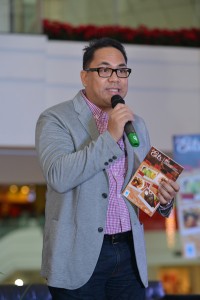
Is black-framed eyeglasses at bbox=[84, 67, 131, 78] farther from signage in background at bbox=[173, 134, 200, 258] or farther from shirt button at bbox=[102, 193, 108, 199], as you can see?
signage in background at bbox=[173, 134, 200, 258]

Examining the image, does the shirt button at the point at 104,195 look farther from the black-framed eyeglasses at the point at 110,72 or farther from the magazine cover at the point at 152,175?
the black-framed eyeglasses at the point at 110,72

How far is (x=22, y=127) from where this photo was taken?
338 inches

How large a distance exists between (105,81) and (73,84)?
255 inches

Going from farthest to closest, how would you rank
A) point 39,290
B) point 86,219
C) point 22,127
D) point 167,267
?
point 167,267 < point 22,127 < point 39,290 < point 86,219

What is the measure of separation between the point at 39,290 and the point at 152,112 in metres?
5.00

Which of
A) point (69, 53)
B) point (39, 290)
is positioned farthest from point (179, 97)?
point (39, 290)

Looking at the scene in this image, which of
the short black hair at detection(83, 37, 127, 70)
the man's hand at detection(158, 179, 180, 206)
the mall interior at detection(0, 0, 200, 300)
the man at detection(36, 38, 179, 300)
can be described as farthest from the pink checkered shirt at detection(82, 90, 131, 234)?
the mall interior at detection(0, 0, 200, 300)

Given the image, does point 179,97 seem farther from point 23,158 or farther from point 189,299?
point 189,299

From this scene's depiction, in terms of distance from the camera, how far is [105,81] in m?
2.63

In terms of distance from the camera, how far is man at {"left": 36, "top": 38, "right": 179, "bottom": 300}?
243 cm

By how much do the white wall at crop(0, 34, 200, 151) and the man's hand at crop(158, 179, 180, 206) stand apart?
604 cm

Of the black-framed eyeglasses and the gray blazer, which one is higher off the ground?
the black-framed eyeglasses

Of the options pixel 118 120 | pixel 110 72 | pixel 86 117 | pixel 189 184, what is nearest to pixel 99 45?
pixel 110 72

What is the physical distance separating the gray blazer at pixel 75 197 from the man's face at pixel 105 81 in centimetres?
12
